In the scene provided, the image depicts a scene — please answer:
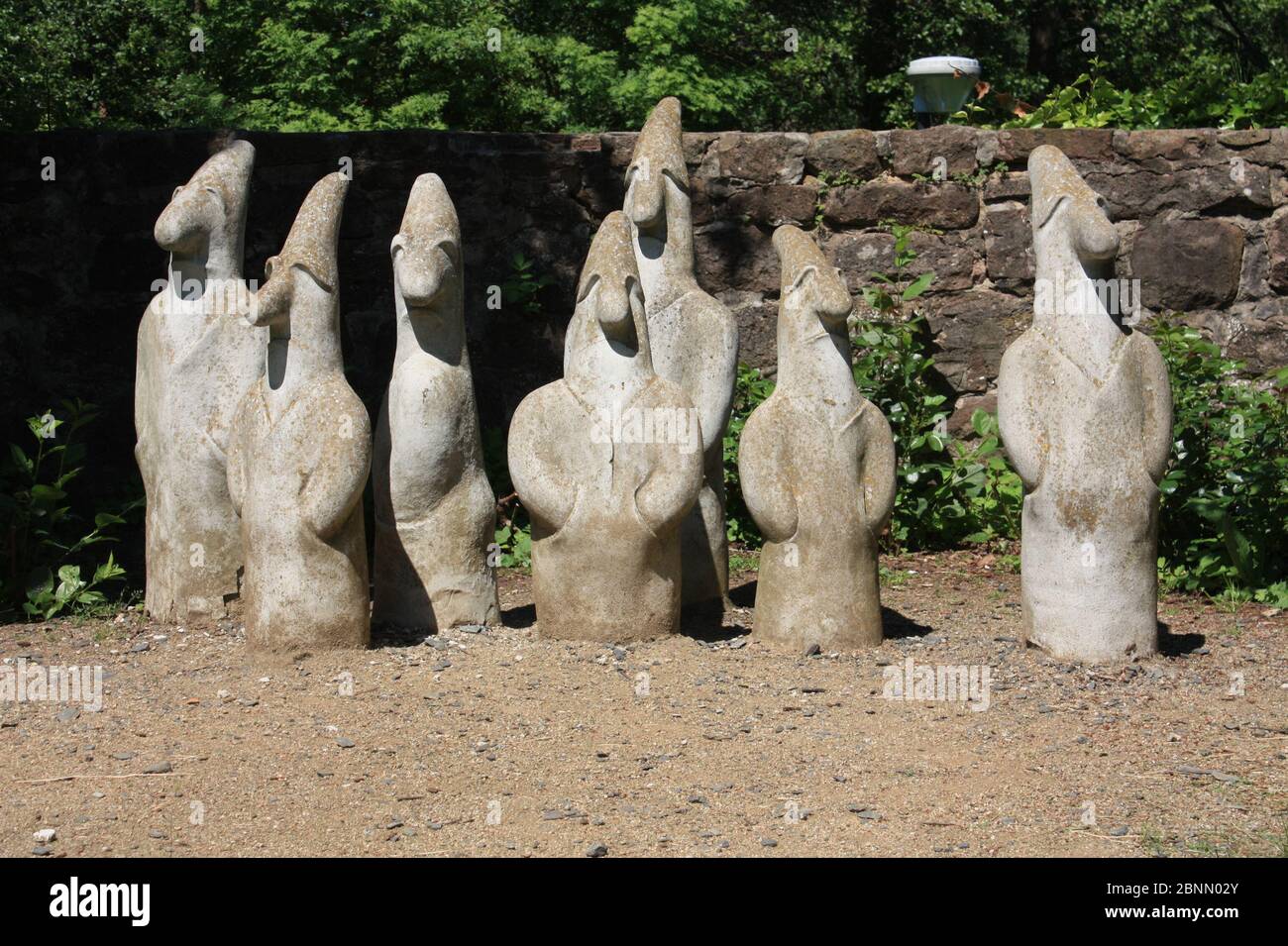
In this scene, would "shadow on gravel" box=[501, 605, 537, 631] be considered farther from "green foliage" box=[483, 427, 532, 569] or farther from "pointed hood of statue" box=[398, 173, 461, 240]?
"pointed hood of statue" box=[398, 173, 461, 240]

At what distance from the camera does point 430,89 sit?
12953 mm

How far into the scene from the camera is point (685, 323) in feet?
20.6

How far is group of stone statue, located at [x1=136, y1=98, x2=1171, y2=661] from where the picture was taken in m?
5.56

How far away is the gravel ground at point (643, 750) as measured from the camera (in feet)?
14.1

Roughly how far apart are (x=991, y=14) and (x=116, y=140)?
9.71 metres

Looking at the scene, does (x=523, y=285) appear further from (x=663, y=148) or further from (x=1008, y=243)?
(x=1008, y=243)

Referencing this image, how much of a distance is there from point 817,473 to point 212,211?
247cm

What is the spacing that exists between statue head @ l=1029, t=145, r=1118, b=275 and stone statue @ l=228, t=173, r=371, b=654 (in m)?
2.41

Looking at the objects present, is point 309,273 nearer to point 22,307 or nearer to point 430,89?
point 22,307

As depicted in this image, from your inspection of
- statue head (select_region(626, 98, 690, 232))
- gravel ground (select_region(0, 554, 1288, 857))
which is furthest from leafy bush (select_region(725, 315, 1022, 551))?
statue head (select_region(626, 98, 690, 232))

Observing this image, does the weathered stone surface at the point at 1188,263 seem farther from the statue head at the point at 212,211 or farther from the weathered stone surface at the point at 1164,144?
the statue head at the point at 212,211

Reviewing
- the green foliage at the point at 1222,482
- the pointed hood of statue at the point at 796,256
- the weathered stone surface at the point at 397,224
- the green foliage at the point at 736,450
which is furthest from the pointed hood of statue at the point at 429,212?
the green foliage at the point at 1222,482

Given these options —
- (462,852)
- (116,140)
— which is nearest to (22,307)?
(116,140)

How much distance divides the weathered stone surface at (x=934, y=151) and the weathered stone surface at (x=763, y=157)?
478 millimetres
